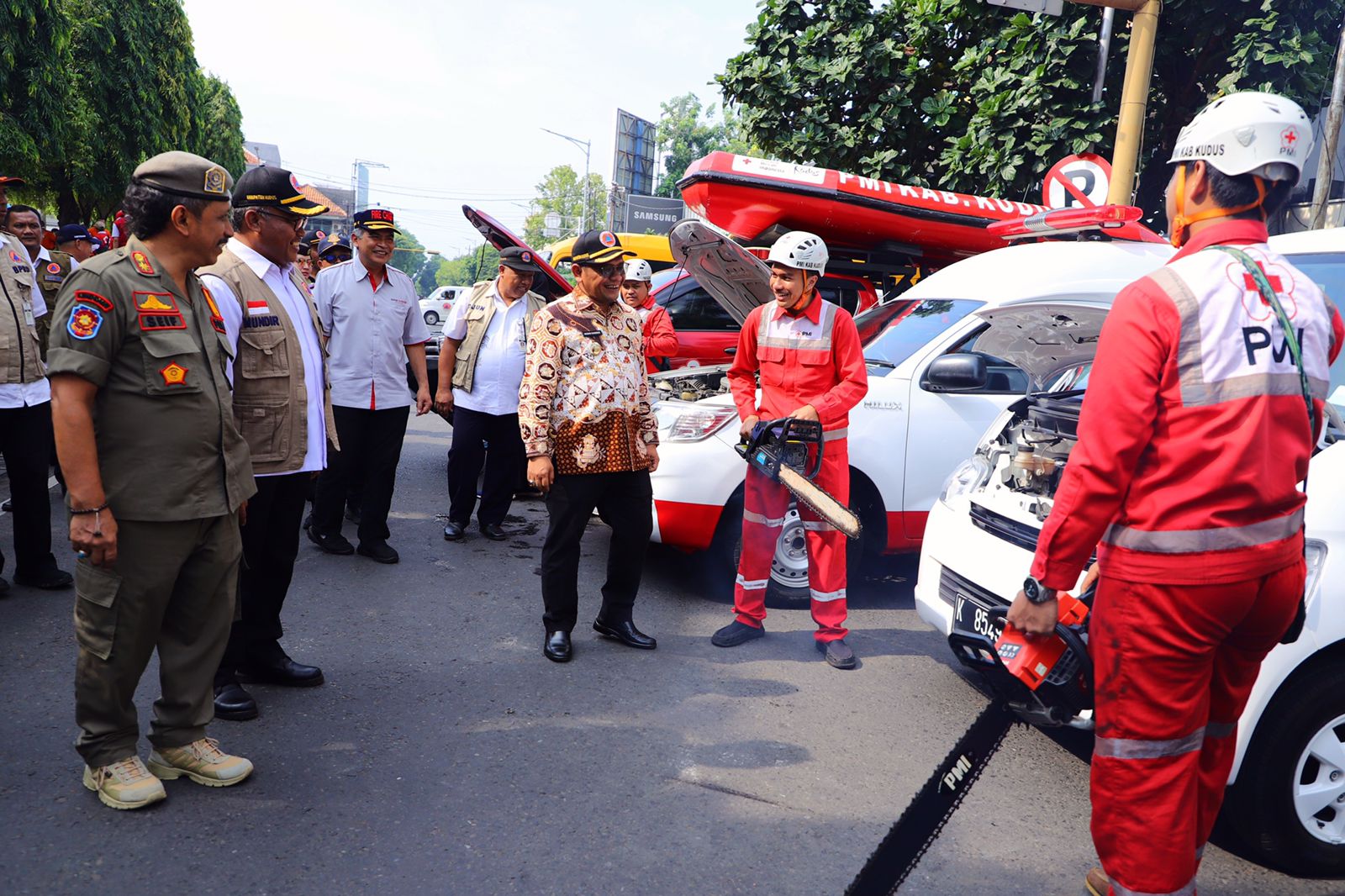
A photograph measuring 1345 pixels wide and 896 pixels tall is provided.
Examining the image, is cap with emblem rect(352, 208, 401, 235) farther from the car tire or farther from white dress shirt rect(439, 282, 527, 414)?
the car tire

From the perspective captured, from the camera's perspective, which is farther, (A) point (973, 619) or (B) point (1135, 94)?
(B) point (1135, 94)

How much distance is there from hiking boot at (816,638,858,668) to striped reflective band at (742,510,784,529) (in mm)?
628

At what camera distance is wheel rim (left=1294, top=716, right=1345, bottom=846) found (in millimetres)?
2871

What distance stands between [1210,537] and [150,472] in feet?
9.49

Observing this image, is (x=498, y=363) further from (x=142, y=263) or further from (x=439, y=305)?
(x=439, y=305)

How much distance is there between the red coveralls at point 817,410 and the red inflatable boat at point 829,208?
3.36m

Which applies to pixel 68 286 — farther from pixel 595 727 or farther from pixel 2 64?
pixel 2 64

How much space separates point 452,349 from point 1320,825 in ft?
17.7

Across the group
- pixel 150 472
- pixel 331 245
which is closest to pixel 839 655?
pixel 150 472

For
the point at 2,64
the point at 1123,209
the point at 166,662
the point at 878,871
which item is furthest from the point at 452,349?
the point at 2,64

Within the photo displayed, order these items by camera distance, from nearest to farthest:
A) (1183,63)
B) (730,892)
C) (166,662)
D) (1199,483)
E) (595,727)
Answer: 1. (1199,483)
2. (730,892)
3. (166,662)
4. (595,727)
5. (1183,63)

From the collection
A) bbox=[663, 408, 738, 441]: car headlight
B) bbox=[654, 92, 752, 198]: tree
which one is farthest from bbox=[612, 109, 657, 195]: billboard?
bbox=[663, 408, 738, 441]: car headlight

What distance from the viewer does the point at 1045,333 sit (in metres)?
5.24

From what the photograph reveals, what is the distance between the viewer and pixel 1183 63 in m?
11.3
